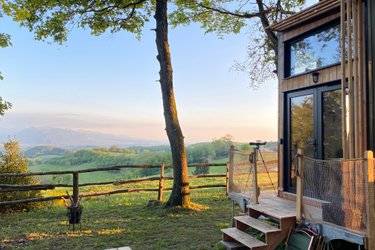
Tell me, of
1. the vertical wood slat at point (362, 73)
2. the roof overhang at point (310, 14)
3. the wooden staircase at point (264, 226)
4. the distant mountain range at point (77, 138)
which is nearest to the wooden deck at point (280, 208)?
the wooden staircase at point (264, 226)

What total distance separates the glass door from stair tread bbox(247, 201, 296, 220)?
91cm

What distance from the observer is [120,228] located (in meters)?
6.32

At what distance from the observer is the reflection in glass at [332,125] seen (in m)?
4.91

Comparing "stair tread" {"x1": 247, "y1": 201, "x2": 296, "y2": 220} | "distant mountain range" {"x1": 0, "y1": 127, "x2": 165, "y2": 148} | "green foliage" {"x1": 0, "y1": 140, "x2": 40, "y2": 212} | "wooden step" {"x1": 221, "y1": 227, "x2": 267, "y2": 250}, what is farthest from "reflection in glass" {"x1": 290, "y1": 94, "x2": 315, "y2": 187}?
"distant mountain range" {"x1": 0, "y1": 127, "x2": 165, "y2": 148}

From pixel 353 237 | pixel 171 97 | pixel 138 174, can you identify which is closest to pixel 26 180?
pixel 171 97

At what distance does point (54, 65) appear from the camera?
18281 millimetres

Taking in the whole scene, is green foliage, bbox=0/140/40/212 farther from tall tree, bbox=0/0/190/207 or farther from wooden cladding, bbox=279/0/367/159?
wooden cladding, bbox=279/0/367/159

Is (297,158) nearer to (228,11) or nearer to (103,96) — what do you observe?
(228,11)

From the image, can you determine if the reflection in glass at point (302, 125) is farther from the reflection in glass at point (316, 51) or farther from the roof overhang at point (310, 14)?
the roof overhang at point (310, 14)

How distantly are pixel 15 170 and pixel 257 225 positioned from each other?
6.76 metres

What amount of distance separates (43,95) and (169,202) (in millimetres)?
17257

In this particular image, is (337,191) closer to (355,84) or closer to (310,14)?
(355,84)

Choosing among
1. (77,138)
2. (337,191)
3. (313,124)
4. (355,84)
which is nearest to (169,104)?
(313,124)

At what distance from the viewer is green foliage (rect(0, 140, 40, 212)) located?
8047 millimetres
